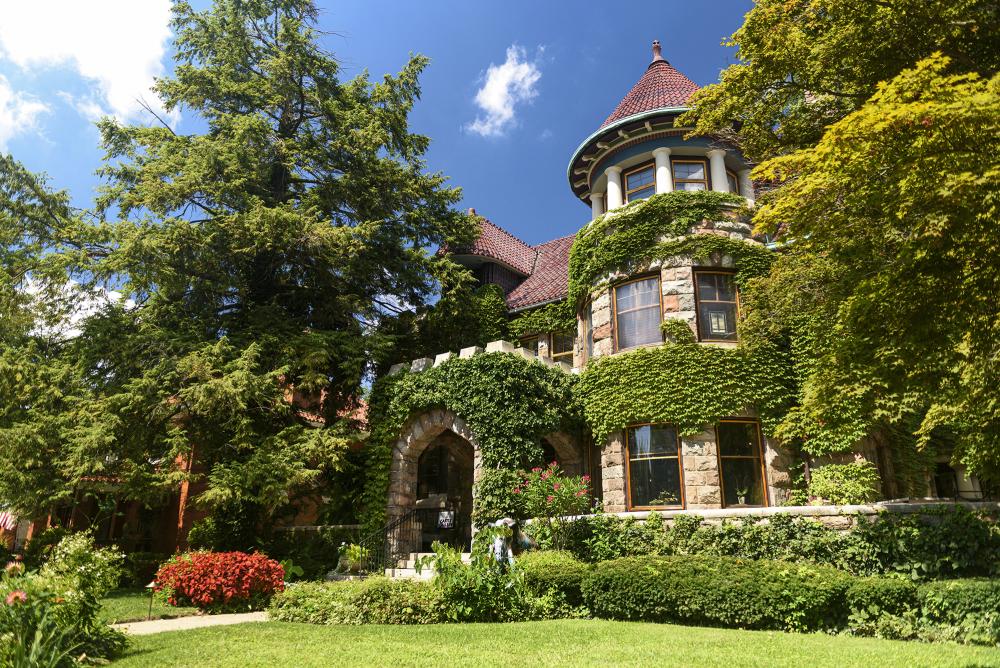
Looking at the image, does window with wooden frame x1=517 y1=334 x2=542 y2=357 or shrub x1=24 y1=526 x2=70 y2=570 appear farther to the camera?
window with wooden frame x1=517 y1=334 x2=542 y2=357

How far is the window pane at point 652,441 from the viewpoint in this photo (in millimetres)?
14906

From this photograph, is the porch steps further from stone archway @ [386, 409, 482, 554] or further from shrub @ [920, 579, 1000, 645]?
shrub @ [920, 579, 1000, 645]

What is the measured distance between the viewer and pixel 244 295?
58.8 ft

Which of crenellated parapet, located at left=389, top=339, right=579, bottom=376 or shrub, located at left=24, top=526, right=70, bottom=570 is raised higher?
crenellated parapet, located at left=389, top=339, right=579, bottom=376

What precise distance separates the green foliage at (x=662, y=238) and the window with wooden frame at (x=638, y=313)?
0.53 m

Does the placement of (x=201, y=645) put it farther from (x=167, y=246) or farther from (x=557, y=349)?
(x=557, y=349)

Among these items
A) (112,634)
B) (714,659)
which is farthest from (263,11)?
(714,659)

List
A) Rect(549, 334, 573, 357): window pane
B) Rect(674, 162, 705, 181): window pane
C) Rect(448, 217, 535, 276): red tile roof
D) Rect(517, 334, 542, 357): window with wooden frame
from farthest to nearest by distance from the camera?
Rect(448, 217, 535, 276): red tile roof < Rect(517, 334, 542, 357): window with wooden frame < Rect(549, 334, 573, 357): window pane < Rect(674, 162, 705, 181): window pane

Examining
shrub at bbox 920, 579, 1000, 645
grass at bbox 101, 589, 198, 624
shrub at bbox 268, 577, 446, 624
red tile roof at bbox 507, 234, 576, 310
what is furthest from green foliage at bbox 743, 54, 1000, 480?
red tile roof at bbox 507, 234, 576, 310

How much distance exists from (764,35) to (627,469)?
396 inches

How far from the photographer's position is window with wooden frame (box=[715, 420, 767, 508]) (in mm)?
14297

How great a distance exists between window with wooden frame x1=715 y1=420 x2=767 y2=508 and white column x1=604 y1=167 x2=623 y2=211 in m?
6.98

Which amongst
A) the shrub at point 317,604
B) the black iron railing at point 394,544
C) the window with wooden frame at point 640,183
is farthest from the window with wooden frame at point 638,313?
the shrub at point 317,604

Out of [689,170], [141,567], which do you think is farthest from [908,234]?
[141,567]
